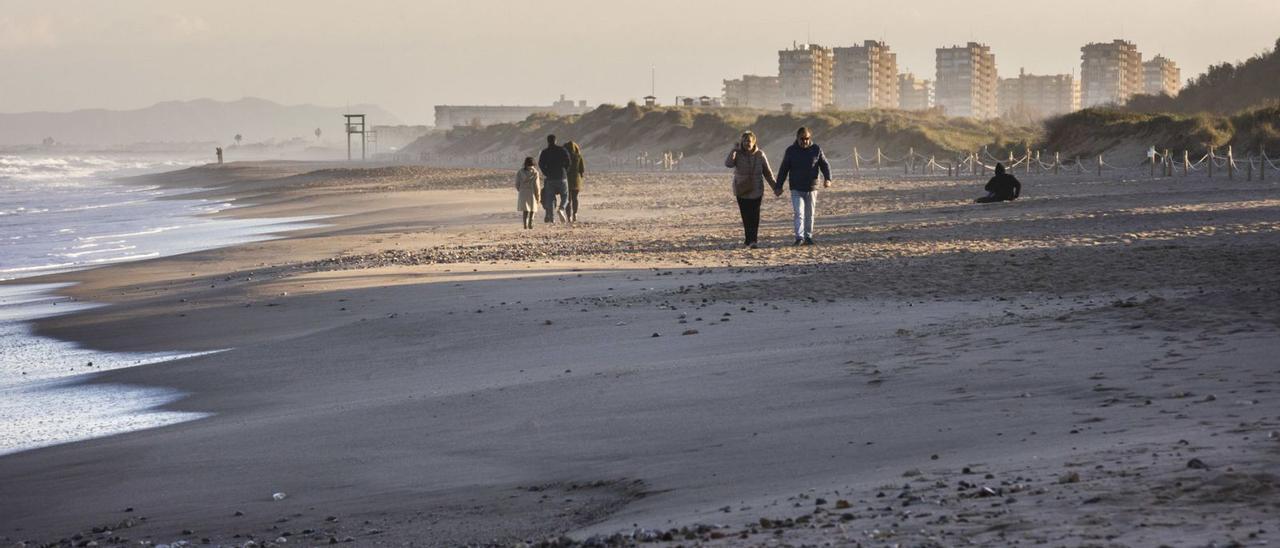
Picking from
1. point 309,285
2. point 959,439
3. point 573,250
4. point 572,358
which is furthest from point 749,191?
point 959,439

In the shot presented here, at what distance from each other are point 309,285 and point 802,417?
30.1ft

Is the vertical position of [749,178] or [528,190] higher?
[749,178]

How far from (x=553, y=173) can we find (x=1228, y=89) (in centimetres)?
5638

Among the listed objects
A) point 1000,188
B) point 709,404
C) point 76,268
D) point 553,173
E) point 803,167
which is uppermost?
point 803,167

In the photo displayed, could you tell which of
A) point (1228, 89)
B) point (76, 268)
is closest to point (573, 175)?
point (76, 268)

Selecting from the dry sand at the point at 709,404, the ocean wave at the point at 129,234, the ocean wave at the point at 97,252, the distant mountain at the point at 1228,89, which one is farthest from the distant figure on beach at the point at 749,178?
the distant mountain at the point at 1228,89

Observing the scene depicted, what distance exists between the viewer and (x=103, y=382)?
983 cm

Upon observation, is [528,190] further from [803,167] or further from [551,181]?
[803,167]

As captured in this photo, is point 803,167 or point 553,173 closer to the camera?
point 803,167

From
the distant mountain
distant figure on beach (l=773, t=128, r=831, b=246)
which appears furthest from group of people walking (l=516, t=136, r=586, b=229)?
the distant mountain

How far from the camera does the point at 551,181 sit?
909 inches

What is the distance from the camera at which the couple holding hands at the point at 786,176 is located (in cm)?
1655

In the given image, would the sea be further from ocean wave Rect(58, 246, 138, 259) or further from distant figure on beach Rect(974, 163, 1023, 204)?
distant figure on beach Rect(974, 163, 1023, 204)

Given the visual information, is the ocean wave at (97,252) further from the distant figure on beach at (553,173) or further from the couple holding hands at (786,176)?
the couple holding hands at (786,176)
